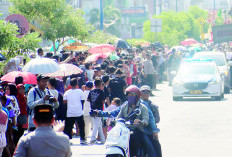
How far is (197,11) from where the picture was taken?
125250mm

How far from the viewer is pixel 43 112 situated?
661 cm


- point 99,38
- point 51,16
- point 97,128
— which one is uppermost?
point 51,16

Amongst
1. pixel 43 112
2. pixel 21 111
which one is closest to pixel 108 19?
pixel 21 111

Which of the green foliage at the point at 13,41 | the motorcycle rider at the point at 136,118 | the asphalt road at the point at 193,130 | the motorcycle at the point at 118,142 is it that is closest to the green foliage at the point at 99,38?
the asphalt road at the point at 193,130

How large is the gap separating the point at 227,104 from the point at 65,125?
11060 millimetres

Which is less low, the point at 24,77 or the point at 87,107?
the point at 24,77

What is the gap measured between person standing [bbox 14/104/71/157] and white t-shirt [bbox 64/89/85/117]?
8.92 metres

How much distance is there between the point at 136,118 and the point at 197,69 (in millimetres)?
18358

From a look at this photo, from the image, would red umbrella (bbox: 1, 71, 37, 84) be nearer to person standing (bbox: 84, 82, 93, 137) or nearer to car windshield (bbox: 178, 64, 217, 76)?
person standing (bbox: 84, 82, 93, 137)

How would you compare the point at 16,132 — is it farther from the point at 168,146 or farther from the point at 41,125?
the point at 41,125

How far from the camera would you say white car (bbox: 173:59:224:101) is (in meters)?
27.4

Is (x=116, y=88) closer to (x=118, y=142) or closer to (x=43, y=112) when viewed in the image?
(x=118, y=142)

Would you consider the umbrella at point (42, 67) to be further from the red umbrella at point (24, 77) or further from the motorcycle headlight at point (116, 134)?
the motorcycle headlight at point (116, 134)

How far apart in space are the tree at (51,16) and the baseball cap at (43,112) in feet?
72.8
